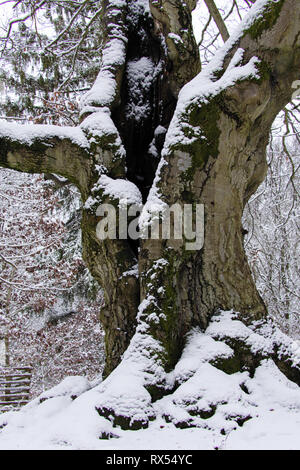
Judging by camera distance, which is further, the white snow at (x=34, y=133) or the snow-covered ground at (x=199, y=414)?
the white snow at (x=34, y=133)

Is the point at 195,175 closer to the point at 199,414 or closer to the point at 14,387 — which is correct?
the point at 199,414

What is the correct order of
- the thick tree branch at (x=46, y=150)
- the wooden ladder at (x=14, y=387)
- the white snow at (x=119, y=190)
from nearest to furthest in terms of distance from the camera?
the thick tree branch at (x=46, y=150) → the white snow at (x=119, y=190) → the wooden ladder at (x=14, y=387)

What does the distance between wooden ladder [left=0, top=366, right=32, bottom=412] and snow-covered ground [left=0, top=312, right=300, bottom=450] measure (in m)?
5.10

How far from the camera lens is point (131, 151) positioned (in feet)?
12.3

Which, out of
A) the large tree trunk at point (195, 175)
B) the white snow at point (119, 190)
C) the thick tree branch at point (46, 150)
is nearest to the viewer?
the large tree trunk at point (195, 175)

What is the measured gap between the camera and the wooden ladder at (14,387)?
7.17 meters

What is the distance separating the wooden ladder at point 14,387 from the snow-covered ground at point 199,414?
5095 mm

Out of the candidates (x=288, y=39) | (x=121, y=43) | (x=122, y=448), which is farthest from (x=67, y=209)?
(x=122, y=448)

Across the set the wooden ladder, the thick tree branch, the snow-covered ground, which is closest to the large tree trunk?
the thick tree branch

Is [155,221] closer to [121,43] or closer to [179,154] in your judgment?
[179,154]

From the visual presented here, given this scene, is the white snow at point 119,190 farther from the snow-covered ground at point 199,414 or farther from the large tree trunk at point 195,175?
the snow-covered ground at point 199,414

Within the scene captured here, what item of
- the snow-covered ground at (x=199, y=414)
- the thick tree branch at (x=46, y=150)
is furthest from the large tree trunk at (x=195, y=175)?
the snow-covered ground at (x=199, y=414)

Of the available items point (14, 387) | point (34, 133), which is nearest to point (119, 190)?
point (34, 133)

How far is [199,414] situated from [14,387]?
20.6 ft
